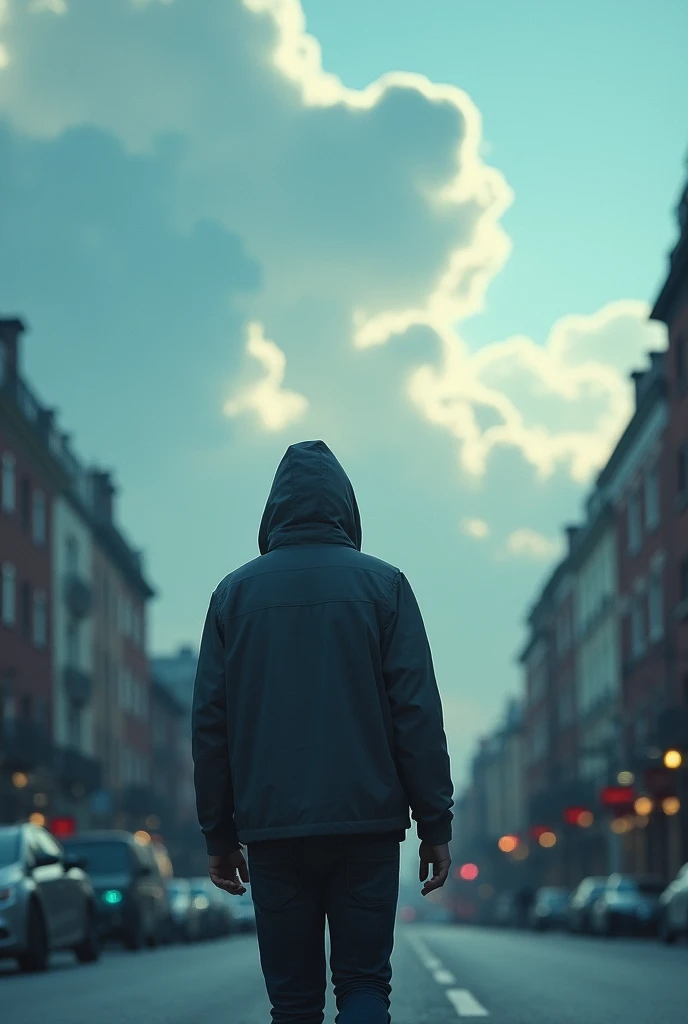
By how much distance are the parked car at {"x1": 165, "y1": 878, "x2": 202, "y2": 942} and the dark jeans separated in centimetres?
2902

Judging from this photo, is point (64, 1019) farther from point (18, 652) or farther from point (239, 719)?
point (18, 652)

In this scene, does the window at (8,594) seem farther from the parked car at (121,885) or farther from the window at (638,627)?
the parked car at (121,885)

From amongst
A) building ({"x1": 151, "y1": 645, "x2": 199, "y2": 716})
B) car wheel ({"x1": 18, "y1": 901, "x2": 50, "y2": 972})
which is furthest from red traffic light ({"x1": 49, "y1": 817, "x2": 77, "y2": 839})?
building ({"x1": 151, "y1": 645, "x2": 199, "y2": 716})

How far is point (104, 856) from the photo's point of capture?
26.5m

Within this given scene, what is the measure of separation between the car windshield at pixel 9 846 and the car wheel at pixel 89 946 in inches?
108

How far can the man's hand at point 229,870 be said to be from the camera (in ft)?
16.8

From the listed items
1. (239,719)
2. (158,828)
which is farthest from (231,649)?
(158,828)

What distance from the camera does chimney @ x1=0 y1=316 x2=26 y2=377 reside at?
1919 inches

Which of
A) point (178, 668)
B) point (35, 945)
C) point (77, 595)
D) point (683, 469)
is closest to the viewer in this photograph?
point (35, 945)

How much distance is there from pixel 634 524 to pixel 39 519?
66.1 feet

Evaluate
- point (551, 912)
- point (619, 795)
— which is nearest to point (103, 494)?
point (619, 795)

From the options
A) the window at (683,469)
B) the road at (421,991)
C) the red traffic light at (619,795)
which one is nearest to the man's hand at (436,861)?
the road at (421,991)

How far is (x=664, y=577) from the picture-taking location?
51.0 meters

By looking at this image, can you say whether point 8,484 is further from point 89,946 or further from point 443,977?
point 443,977
